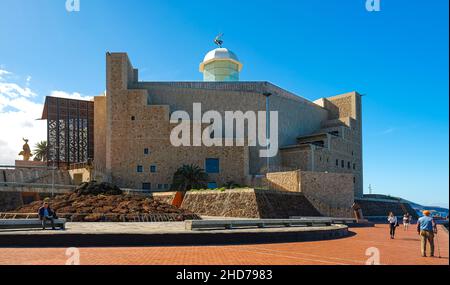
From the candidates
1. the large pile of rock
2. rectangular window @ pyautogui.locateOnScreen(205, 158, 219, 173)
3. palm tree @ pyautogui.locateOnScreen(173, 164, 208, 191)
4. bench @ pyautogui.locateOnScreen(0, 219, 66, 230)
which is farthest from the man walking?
rectangular window @ pyautogui.locateOnScreen(205, 158, 219, 173)

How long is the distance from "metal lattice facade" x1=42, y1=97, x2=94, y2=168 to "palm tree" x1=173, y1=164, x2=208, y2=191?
14.4 m

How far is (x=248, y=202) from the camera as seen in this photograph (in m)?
27.8

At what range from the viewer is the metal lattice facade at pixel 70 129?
160 feet

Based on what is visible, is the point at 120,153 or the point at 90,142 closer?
the point at 120,153

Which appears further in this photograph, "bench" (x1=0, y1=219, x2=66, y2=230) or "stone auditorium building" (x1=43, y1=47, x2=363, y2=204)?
"stone auditorium building" (x1=43, y1=47, x2=363, y2=204)

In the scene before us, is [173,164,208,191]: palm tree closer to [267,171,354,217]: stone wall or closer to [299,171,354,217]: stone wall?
[267,171,354,217]: stone wall

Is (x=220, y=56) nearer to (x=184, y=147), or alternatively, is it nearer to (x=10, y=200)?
(x=184, y=147)

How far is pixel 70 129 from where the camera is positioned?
168ft

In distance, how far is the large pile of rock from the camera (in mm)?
21094

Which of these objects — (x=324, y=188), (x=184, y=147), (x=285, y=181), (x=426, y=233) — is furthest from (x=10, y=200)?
(x=426, y=233)

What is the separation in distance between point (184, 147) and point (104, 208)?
72.7ft
